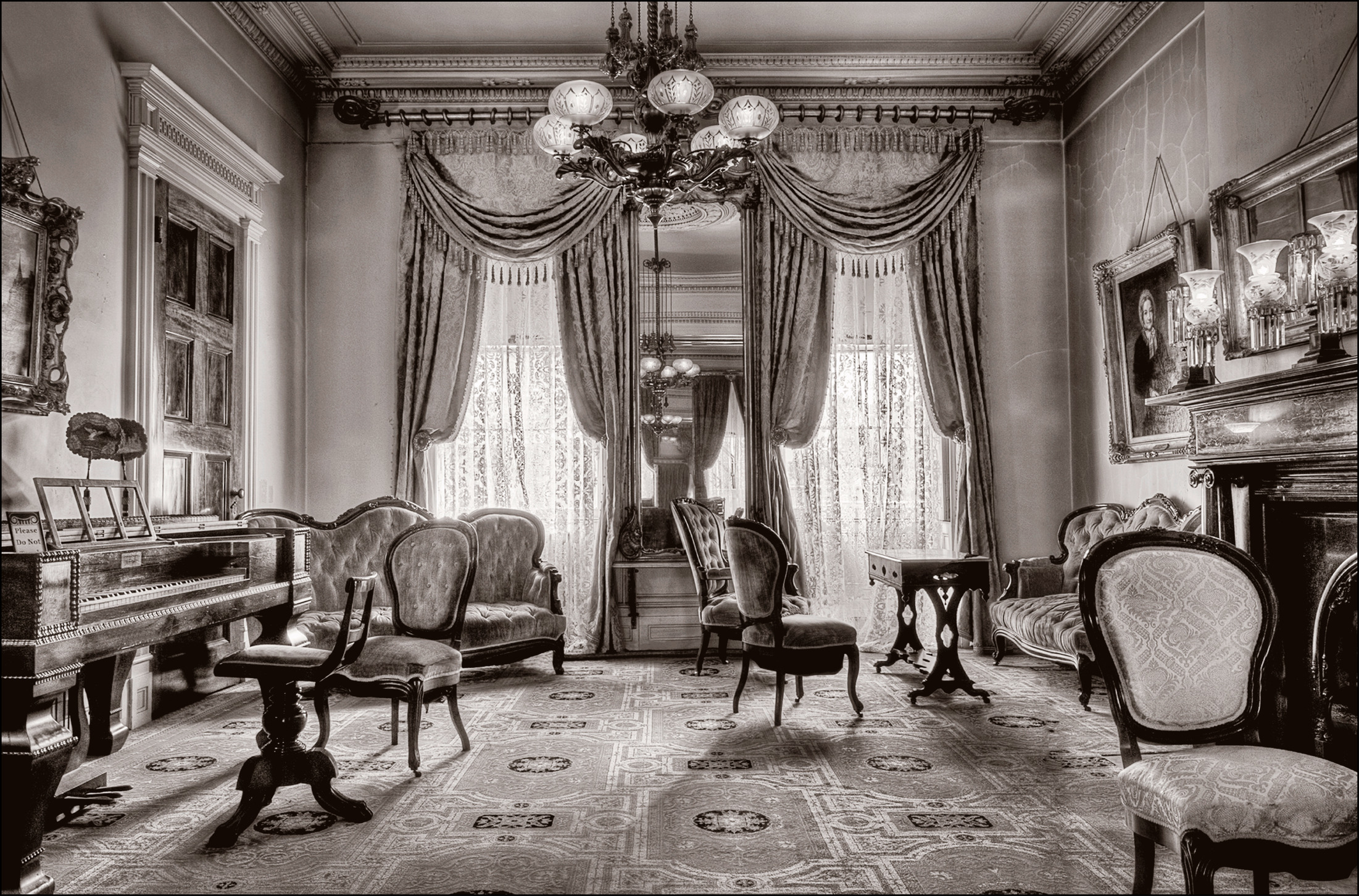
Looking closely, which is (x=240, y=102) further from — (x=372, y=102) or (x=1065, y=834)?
(x=1065, y=834)

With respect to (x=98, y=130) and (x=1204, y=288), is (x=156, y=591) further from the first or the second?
(x=1204, y=288)

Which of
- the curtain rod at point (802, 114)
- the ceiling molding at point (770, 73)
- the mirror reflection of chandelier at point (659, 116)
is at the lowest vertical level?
the mirror reflection of chandelier at point (659, 116)

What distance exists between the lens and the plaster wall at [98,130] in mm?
3508

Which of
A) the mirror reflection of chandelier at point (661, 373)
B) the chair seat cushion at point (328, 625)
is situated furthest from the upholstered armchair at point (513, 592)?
the mirror reflection of chandelier at point (661, 373)

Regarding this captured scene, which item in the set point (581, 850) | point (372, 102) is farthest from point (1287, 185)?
point (372, 102)

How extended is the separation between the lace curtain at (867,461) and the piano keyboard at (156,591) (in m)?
3.78

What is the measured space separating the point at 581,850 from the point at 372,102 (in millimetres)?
5298

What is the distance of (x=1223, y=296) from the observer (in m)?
4.39

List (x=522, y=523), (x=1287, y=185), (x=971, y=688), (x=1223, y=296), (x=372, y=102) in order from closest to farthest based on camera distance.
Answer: (x=1287, y=185) → (x=1223, y=296) → (x=971, y=688) → (x=522, y=523) → (x=372, y=102)

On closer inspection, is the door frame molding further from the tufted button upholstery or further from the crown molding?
the tufted button upholstery

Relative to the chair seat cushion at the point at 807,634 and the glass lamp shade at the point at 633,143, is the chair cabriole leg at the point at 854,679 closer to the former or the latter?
the chair seat cushion at the point at 807,634

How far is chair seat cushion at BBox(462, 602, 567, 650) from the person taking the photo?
490cm

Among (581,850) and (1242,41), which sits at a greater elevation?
(1242,41)

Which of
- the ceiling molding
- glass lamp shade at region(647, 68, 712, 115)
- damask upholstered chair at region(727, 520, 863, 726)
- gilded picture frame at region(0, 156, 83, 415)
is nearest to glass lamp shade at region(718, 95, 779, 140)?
Answer: glass lamp shade at region(647, 68, 712, 115)
